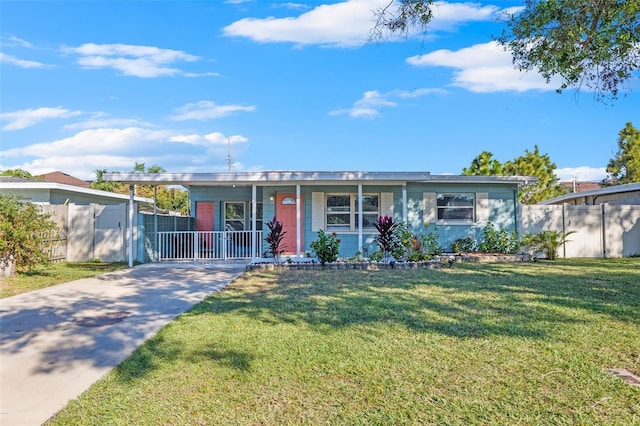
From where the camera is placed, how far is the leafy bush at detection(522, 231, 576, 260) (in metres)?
13.0

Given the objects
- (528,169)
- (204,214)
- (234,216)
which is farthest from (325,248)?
(528,169)

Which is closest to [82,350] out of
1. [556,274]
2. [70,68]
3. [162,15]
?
[556,274]

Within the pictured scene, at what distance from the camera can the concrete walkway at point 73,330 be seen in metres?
3.12

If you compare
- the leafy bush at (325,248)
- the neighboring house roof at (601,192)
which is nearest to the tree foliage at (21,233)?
the leafy bush at (325,248)

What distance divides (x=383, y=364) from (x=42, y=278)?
861 cm

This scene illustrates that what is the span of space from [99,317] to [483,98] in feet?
48.2

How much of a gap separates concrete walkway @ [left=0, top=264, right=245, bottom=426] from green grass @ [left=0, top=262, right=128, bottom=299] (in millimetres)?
423

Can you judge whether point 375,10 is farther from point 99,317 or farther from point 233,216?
point 233,216

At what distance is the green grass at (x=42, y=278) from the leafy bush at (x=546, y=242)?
12627mm

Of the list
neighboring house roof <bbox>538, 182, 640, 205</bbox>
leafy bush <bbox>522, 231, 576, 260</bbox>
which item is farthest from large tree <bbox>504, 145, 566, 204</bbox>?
leafy bush <bbox>522, 231, 576, 260</bbox>

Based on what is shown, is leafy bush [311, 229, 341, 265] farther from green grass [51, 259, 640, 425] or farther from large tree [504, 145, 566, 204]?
large tree [504, 145, 566, 204]

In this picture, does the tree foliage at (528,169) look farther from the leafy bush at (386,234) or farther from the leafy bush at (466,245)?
the leafy bush at (386,234)

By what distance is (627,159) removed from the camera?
68.4 feet

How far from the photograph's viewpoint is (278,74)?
17.5m
